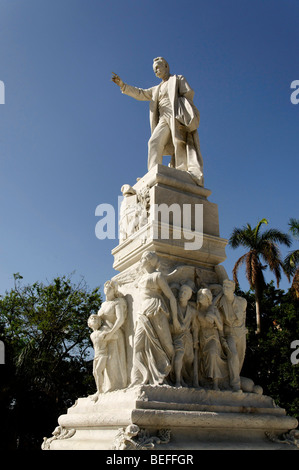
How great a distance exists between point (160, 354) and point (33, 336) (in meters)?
19.1

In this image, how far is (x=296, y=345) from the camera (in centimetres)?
1975

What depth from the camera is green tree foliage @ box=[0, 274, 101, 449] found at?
1850 centimetres

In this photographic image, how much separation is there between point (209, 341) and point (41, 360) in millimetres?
16664

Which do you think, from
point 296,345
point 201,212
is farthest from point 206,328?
point 296,345

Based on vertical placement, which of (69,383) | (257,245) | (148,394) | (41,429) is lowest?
(41,429)

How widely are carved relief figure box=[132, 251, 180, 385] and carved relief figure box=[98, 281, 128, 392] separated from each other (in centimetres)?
46

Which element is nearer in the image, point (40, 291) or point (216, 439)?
point (216, 439)

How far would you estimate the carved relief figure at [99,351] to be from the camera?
633cm

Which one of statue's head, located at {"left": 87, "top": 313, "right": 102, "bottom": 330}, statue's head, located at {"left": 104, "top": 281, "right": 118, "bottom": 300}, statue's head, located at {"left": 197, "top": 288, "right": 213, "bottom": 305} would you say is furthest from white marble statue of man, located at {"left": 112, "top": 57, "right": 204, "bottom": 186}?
statue's head, located at {"left": 87, "top": 313, "right": 102, "bottom": 330}

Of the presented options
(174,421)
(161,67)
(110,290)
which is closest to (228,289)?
(110,290)

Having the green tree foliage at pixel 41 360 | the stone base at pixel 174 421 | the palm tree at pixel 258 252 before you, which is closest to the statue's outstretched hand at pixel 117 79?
the stone base at pixel 174 421

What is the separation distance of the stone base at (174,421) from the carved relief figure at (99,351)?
233mm
